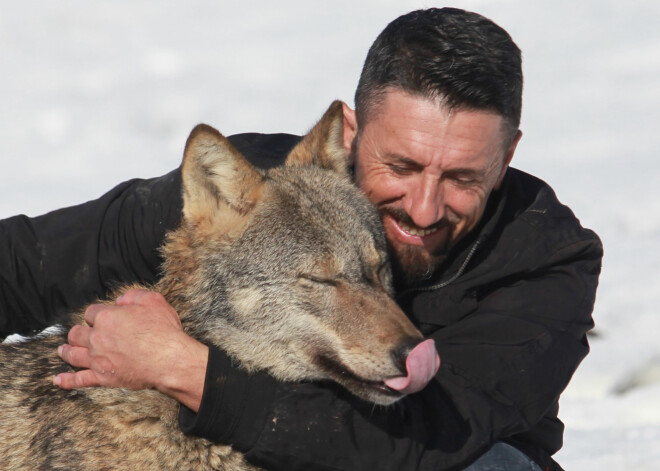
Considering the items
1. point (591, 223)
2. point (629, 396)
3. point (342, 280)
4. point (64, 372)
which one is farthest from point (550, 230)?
point (591, 223)

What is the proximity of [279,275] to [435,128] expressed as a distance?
3.38 feet

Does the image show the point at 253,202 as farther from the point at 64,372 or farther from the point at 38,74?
the point at 38,74

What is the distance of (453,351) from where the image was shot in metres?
4.06

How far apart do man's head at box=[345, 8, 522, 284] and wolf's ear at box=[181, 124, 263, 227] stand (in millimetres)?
731

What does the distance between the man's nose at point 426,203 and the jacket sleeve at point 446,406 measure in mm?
491

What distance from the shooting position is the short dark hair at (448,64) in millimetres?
4363

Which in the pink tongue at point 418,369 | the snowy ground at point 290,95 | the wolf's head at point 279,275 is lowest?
the pink tongue at point 418,369

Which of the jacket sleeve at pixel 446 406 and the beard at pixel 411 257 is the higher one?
the beard at pixel 411 257

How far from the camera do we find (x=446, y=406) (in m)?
3.89

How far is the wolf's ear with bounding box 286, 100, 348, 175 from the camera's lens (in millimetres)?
4578

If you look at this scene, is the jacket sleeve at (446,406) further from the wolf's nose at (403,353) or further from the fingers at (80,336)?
the fingers at (80,336)

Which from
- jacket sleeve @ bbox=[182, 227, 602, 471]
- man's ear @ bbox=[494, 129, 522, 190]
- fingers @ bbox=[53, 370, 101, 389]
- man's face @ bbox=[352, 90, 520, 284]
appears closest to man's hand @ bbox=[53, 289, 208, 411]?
fingers @ bbox=[53, 370, 101, 389]

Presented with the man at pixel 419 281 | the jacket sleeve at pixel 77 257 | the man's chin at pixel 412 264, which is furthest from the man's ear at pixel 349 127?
the jacket sleeve at pixel 77 257

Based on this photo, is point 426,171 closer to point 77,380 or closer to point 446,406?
point 446,406
